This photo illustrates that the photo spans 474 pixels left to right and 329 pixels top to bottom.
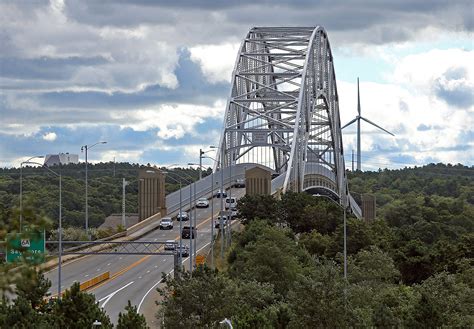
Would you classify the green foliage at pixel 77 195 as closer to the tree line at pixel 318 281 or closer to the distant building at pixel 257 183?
the distant building at pixel 257 183

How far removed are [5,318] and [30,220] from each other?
3174 cm

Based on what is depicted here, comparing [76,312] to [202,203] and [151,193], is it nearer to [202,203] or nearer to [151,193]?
[151,193]

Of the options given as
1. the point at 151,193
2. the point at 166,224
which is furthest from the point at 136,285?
the point at 151,193

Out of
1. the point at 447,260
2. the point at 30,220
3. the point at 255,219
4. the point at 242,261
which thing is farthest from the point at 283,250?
the point at 30,220

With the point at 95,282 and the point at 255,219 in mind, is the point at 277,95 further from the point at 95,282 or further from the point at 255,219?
the point at 95,282

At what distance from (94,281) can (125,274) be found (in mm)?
6821

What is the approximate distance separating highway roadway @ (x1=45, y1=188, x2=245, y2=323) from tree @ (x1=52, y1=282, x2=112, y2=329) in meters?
11.7

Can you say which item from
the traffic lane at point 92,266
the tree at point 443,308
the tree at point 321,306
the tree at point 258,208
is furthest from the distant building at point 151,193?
the tree at point 321,306

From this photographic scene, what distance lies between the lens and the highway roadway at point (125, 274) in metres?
66.0

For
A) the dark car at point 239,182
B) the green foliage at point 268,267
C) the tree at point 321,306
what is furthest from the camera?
the dark car at point 239,182

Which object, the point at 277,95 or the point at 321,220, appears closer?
the point at 321,220

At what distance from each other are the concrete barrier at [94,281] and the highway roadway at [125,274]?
0.39 meters

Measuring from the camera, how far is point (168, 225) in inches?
4129

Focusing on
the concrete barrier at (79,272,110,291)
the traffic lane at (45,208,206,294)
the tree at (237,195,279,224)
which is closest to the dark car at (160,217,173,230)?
the traffic lane at (45,208,206,294)
